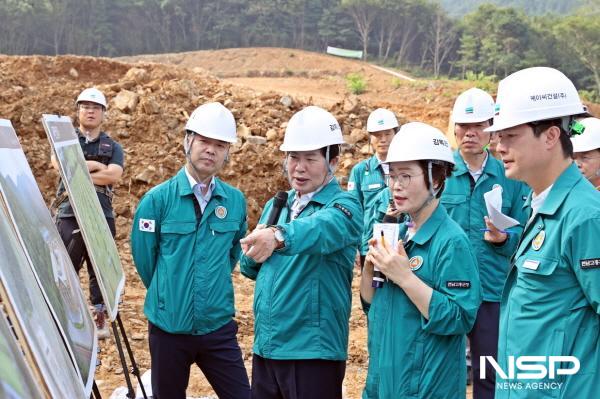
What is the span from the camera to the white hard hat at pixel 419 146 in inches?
126

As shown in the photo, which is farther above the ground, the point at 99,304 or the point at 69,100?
the point at 69,100

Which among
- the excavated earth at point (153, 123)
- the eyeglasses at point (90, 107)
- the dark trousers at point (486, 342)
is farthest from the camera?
the excavated earth at point (153, 123)

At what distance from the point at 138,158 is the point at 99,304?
6.04 metres

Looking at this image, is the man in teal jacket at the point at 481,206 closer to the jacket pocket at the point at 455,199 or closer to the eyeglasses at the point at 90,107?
the jacket pocket at the point at 455,199

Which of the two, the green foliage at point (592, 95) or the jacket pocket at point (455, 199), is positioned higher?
the green foliage at point (592, 95)

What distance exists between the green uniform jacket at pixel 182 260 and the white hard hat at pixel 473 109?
1.88 meters

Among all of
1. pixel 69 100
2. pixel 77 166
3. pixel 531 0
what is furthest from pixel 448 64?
pixel 531 0

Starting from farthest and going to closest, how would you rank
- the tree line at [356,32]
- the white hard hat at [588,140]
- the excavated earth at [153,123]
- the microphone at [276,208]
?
1. the tree line at [356,32]
2. the excavated earth at [153,123]
3. the white hard hat at [588,140]
4. the microphone at [276,208]

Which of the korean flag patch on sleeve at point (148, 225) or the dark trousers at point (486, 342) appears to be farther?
the dark trousers at point (486, 342)

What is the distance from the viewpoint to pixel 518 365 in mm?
2518

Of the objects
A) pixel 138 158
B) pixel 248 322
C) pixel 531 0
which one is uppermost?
pixel 531 0

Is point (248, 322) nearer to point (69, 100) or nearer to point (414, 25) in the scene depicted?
point (69, 100)

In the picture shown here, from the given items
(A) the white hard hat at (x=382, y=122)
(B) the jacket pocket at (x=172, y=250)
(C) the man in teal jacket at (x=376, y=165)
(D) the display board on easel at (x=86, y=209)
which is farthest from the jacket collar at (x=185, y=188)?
(A) the white hard hat at (x=382, y=122)

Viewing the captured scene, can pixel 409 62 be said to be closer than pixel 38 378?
No
